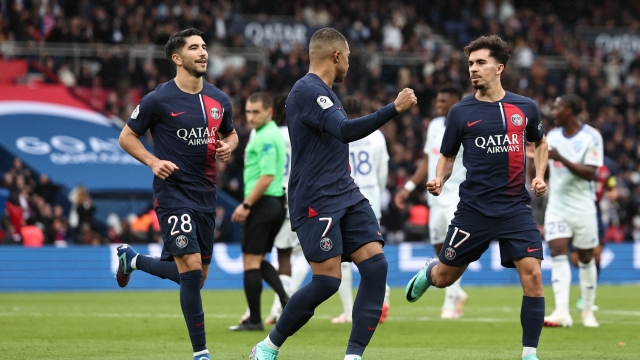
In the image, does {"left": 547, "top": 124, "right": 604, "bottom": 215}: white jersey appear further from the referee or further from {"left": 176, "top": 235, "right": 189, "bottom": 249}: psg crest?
{"left": 176, "top": 235, "right": 189, "bottom": 249}: psg crest

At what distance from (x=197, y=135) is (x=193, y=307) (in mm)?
1304

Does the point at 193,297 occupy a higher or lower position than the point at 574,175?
lower

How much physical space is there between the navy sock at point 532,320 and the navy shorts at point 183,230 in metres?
2.45

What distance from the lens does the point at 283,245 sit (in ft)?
39.0

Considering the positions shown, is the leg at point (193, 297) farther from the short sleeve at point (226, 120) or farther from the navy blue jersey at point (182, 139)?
the short sleeve at point (226, 120)

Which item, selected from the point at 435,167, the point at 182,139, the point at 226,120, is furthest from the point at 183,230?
the point at 435,167

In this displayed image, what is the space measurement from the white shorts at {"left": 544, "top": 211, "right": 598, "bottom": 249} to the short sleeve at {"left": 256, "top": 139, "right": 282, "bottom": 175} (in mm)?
3277

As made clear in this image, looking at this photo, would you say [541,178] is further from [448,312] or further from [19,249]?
[19,249]

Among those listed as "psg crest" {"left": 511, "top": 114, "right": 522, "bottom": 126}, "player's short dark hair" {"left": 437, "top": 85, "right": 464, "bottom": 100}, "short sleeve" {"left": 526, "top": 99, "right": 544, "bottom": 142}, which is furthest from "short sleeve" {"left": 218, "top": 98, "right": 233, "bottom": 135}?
"player's short dark hair" {"left": 437, "top": 85, "right": 464, "bottom": 100}

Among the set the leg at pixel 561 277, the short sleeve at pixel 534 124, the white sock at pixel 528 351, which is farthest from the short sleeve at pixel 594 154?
the white sock at pixel 528 351

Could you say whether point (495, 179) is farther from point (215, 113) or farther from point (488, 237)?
point (215, 113)

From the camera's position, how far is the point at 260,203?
428 inches

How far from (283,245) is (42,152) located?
44.1 feet

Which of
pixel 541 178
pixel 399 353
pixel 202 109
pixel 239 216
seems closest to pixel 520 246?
pixel 541 178
